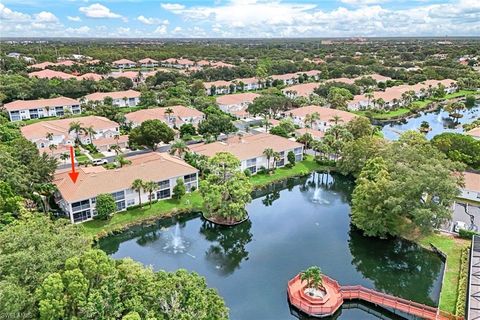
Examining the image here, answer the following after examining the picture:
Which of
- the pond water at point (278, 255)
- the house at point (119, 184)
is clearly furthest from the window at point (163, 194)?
the pond water at point (278, 255)

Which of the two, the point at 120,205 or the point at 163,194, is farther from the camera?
the point at 163,194

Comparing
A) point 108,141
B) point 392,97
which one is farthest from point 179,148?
point 392,97

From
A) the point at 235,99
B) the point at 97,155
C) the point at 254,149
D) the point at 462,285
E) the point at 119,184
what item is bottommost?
the point at 462,285

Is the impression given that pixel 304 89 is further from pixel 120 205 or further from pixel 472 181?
pixel 120 205

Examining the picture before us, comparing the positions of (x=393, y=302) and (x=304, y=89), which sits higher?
(x=304, y=89)

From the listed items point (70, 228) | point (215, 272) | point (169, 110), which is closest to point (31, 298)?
point (70, 228)

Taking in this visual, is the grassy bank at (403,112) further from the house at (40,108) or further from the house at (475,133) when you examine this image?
the house at (40,108)

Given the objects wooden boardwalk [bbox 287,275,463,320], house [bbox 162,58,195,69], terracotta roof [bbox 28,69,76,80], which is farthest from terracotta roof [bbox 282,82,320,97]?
wooden boardwalk [bbox 287,275,463,320]
